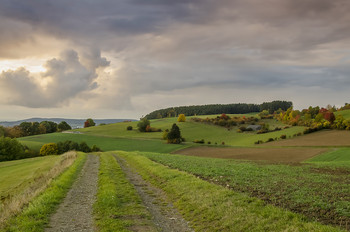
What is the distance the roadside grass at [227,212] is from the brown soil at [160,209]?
398 mm

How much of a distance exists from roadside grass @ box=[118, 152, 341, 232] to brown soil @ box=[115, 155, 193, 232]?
0.40 m

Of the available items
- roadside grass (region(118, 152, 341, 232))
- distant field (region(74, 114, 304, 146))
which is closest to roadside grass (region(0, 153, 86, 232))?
roadside grass (region(118, 152, 341, 232))

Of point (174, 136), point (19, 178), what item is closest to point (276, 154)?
point (174, 136)

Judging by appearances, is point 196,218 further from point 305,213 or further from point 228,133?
point 228,133

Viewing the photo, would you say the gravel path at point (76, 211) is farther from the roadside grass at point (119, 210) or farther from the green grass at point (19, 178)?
the green grass at point (19, 178)

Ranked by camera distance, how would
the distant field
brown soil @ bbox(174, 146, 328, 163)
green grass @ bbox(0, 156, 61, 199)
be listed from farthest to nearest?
the distant field < brown soil @ bbox(174, 146, 328, 163) < green grass @ bbox(0, 156, 61, 199)

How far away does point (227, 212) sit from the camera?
1205 cm

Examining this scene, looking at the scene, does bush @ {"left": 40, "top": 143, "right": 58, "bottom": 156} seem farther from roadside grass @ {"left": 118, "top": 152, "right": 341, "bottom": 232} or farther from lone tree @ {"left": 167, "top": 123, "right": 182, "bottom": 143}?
roadside grass @ {"left": 118, "top": 152, "right": 341, "bottom": 232}

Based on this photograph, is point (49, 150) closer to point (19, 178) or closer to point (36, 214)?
point (19, 178)

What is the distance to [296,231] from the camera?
9289mm

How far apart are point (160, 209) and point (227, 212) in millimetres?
3946

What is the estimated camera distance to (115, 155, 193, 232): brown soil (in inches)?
460

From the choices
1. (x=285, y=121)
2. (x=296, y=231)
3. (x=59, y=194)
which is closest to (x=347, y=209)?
(x=296, y=231)

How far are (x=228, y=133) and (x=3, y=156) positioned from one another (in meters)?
97.2
